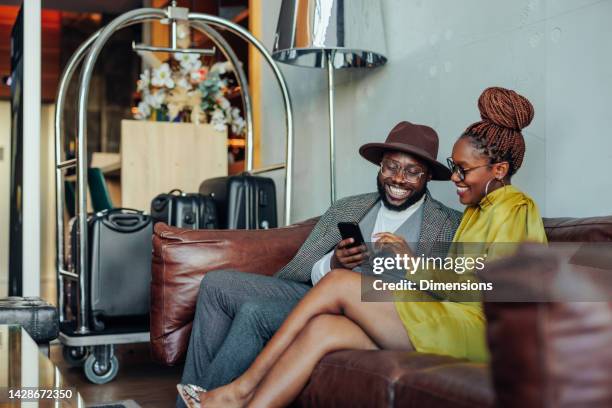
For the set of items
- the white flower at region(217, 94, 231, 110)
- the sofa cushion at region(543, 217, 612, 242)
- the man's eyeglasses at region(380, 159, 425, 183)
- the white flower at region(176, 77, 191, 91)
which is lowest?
the sofa cushion at region(543, 217, 612, 242)

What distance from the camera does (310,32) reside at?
3373 mm

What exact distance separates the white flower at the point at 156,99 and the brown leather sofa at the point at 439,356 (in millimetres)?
1923

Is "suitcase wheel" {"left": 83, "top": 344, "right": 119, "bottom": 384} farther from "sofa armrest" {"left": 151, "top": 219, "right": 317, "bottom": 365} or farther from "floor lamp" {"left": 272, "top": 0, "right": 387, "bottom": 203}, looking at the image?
"floor lamp" {"left": 272, "top": 0, "right": 387, "bottom": 203}

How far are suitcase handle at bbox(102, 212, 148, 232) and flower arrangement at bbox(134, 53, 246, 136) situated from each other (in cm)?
118

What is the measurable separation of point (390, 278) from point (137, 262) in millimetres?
1762

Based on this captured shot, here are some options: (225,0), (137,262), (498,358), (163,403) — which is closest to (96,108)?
(225,0)

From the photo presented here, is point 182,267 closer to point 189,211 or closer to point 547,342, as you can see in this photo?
point 189,211

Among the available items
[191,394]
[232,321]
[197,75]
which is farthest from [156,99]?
[191,394]

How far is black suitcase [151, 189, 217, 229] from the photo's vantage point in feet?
12.3

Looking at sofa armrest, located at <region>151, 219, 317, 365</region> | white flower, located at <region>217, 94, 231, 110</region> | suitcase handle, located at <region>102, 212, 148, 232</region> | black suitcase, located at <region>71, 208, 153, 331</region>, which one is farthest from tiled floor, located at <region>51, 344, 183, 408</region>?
white flower, located at <region>217, 94, 231, 110</region>

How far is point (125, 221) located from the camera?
3729 millimetres

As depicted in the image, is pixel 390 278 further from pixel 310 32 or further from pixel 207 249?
pixel 310 32

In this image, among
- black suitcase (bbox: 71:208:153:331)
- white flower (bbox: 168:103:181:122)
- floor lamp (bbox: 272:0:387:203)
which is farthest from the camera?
white flower (bbox: 168:103:181:122)

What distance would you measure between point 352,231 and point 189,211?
1.48 meters
